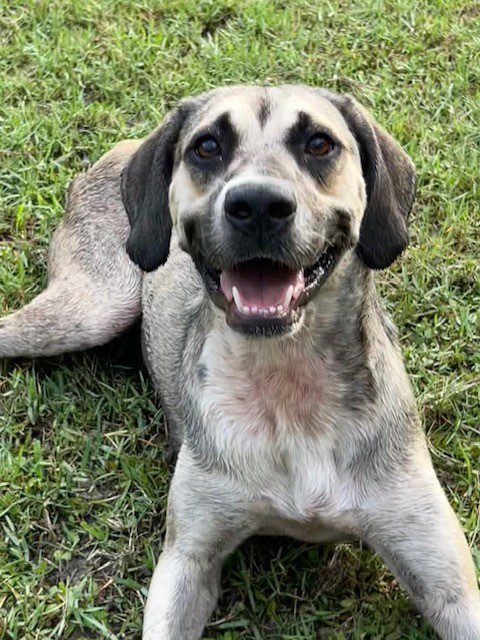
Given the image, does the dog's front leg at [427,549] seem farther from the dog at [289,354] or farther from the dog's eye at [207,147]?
the dog's eye at [207,147]

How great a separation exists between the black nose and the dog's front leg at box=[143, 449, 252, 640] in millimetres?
1243

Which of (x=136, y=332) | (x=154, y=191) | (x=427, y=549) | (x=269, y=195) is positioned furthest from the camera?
(x=136, y=332)

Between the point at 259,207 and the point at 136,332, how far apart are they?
2560 millimetres

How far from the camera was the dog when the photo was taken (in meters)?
3.84

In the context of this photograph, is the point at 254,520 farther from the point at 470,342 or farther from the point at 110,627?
the point at 470,342

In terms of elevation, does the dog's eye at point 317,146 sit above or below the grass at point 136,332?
above

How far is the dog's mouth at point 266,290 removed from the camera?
3.77 meters

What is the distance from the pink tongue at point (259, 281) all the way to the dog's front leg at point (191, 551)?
0.91 metres

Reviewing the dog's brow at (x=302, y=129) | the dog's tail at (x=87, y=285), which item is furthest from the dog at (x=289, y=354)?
the dog's tail at (x=87, y=285)

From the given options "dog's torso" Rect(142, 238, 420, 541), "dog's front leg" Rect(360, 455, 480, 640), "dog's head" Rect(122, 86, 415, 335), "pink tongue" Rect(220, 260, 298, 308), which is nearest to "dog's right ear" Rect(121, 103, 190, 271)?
"dog's head" Rect(122, 86, 415, 335)

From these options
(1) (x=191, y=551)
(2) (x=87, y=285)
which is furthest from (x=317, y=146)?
(2) (x=87, y=285)

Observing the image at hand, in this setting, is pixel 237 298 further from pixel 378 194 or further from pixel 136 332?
pixel 136 332

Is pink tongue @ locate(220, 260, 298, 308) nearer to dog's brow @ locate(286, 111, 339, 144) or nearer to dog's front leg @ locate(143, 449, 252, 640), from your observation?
dog's brow @ locate(286, 111, 339, 144)

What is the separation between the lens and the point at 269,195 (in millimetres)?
3545
